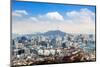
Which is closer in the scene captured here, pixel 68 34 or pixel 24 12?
pixel 24 12

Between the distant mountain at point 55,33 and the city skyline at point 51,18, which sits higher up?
the city skyline at point 51,18

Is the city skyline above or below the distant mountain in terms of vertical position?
above

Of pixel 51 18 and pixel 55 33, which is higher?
pixel 51 18

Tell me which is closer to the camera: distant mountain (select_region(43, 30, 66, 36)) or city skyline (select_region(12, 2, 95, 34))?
city skyline (select_region(12, 2, 95, 34))

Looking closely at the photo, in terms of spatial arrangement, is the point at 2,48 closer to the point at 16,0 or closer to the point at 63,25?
the point at 16,0

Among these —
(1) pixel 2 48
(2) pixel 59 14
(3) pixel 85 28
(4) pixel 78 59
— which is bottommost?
Answer: (4) pixel 78 59

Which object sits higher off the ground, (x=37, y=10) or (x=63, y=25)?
(x=37, y=10)

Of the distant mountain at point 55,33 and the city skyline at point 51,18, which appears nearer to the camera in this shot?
the city skyline at point 51,18

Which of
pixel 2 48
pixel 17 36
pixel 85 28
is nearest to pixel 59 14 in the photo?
pixel 85 28
